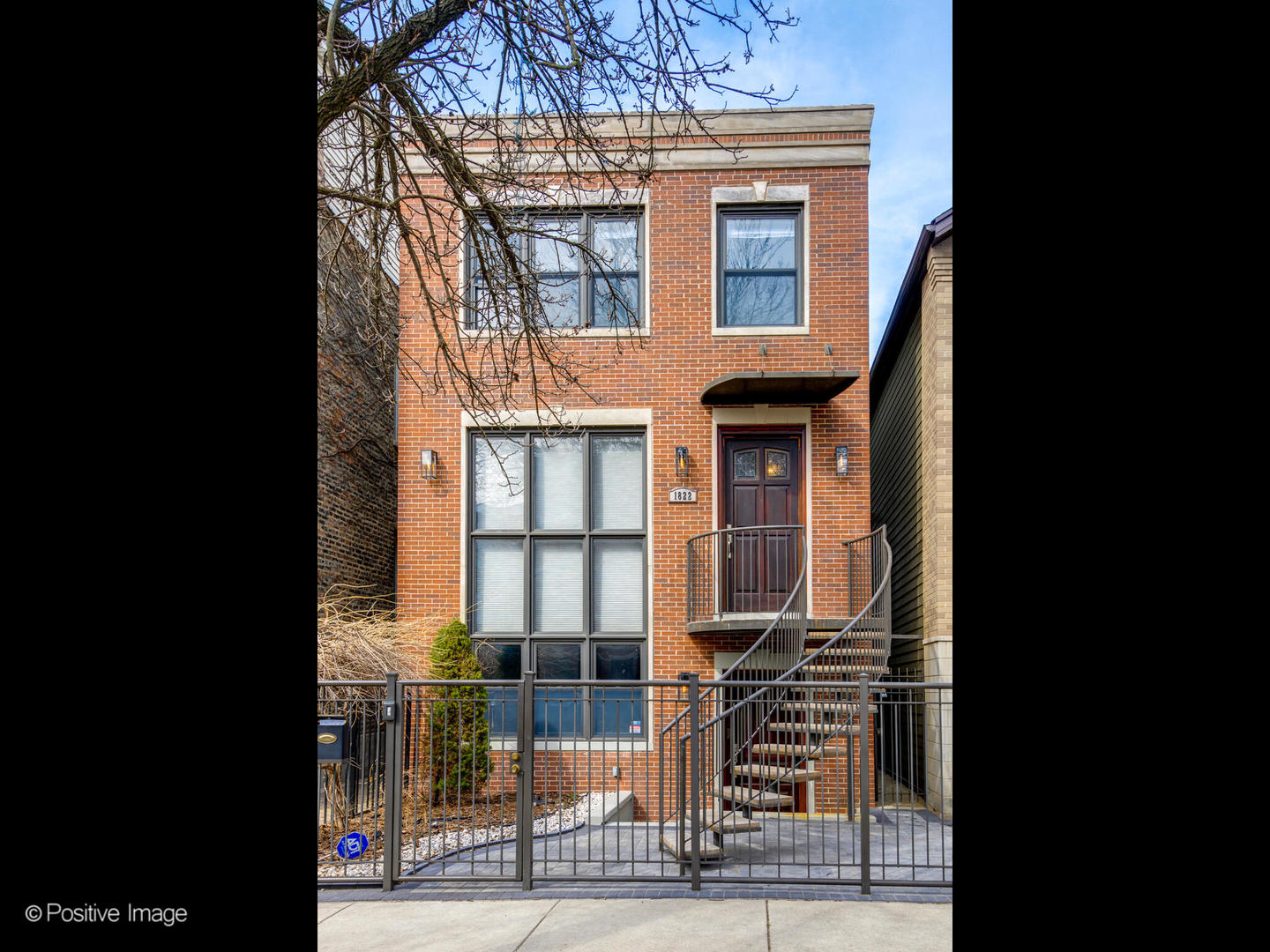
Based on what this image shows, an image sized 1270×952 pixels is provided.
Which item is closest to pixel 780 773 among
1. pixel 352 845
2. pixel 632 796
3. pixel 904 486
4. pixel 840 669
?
pixel 632 796

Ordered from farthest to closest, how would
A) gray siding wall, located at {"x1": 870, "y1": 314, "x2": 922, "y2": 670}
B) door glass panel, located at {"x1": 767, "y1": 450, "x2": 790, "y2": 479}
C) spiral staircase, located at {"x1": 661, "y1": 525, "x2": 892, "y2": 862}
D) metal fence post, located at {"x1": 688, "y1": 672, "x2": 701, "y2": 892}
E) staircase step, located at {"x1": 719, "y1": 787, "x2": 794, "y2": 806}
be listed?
gray siding wall, located at {"x1": 870, "y1": 314, "x2": 922, "y2": 670}
door glass panel, located at {"x1": 767, "y1": 450, "x2": 790, "y2": 479}
spiral staircase, located at {"x1": 661, "y1": 525, "x2": 892, "y2": 862}
staircase step, located at {"x1": 719, "y1": 787, "x2": 794, "y2": 806}
metal fence post, located at {"x1": 688, "y1": 672, "x2": 701, "y2": 892}

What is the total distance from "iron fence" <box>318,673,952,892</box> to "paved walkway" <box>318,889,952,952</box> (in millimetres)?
472

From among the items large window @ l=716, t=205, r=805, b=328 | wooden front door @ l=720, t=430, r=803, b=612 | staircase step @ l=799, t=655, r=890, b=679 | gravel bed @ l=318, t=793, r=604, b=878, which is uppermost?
large window @ l=716, t=205, r=805, b=328

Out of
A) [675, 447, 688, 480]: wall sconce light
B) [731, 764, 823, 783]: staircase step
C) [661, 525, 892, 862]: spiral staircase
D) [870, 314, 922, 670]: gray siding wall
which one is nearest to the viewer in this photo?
[661, 525, 892, 862]: spiral staircase

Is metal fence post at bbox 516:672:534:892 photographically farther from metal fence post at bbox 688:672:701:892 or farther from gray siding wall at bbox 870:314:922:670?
gray siding wall at bbox 870:314:922:670

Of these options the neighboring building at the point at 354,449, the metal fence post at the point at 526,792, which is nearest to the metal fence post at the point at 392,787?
the metal fence post at the point at 526,792

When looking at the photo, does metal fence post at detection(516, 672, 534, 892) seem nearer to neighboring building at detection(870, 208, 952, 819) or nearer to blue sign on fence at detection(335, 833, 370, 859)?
blue sign on fence at detection(335, 833, 370, 859)

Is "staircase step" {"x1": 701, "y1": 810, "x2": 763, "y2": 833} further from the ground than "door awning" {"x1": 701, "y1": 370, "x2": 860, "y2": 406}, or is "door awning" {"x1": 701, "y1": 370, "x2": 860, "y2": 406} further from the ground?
"door awning" {"x1": 701, "y1": 370, "x2": 860, "y2": 406}

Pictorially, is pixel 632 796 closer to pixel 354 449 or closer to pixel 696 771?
pixel 696 771

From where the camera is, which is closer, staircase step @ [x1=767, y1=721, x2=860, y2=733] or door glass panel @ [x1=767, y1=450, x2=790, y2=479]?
staircase step @ [x1=767, y1=721, x2=860, y2=733]

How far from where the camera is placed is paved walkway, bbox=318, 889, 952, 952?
17.7ft

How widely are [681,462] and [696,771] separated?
5.24 metres

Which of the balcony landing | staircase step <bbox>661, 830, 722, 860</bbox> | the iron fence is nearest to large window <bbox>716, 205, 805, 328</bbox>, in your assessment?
the balcony landing
